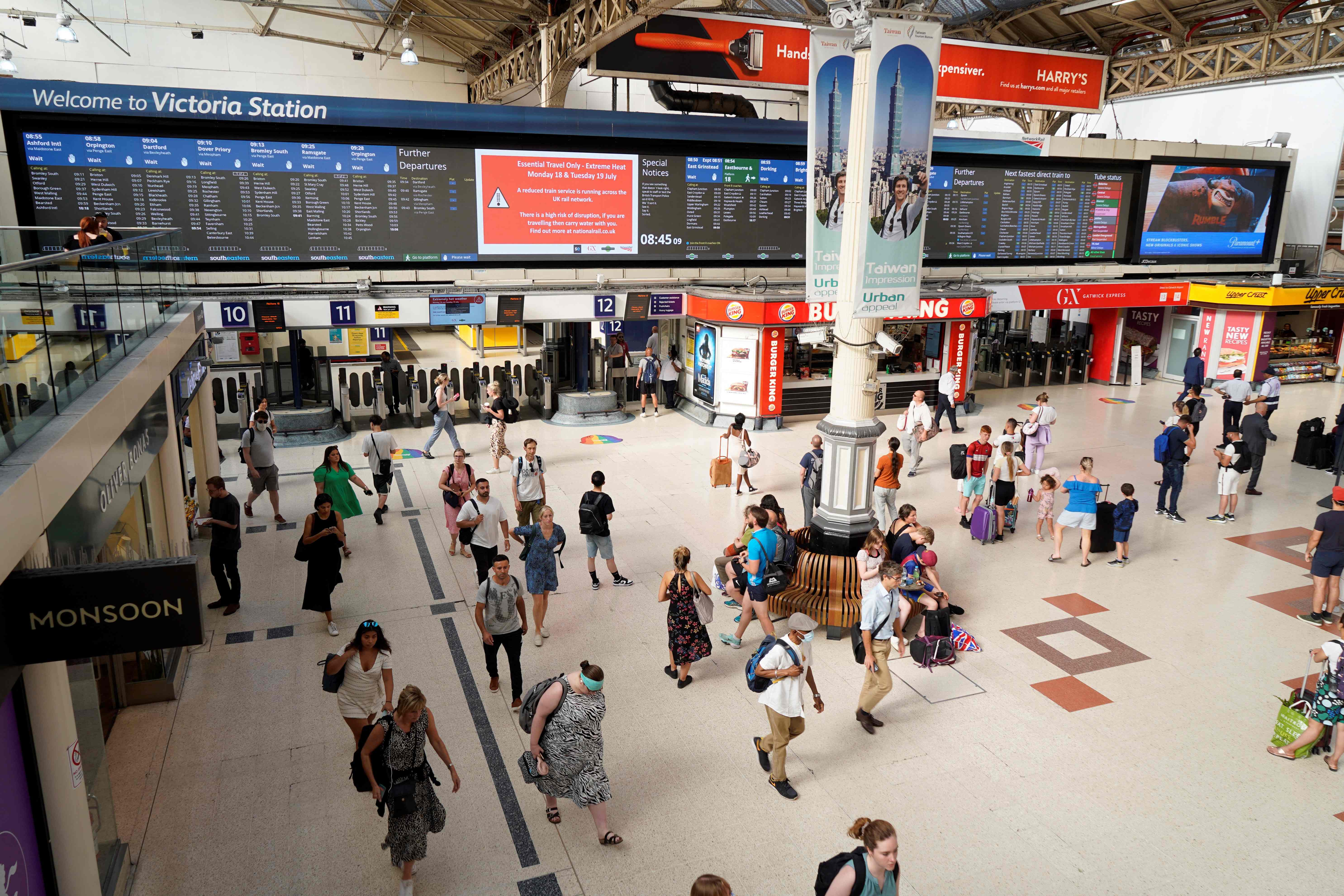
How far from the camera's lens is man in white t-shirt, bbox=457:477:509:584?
356 inches

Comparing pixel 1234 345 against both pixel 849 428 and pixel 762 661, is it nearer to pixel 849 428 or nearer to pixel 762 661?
pixel 849 428

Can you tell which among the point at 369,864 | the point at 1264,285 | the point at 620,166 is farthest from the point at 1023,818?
the point at 1264,285

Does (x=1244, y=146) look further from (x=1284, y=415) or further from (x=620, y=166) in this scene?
(x=620, y=166)

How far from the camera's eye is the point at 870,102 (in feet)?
28.3

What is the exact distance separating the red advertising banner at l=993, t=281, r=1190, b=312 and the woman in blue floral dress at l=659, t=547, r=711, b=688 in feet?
48.6

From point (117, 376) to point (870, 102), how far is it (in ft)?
22.6

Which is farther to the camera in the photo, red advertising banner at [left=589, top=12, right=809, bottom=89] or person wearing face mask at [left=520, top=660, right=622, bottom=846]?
red advertising banner at [left=589, top=12, right=809, bottom=89]

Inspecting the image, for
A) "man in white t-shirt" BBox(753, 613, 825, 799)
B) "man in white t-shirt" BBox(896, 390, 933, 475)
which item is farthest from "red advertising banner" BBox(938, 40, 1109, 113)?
"man in white t-shirt" BBox(753, 613, 825, 799)

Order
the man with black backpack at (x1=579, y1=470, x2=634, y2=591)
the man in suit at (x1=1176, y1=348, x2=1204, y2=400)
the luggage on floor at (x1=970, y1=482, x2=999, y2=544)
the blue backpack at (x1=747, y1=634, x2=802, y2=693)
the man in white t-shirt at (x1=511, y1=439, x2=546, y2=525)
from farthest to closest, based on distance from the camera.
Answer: the man in suit at (x1=1176, y1=348, x2=1204, y2=400) < the luggage on floor at (x1=970, y1=482, x2=999, y2=544) < the man in white t-shirt at (x1=511, y1=439, x2=546, y2=525) < the man with black backpack at (x1=579, y1=470, x2=634, y2=591) < the blue backpack at (x1=747, y1=634, x2=802, y2=693)

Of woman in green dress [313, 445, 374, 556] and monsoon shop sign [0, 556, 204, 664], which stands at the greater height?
monsoon shop sign [0, 556, 204, 664]

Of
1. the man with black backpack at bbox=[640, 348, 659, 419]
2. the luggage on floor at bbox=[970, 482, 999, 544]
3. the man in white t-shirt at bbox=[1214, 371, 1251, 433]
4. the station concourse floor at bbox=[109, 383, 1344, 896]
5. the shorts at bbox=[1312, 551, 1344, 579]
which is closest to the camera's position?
the station concourse floor at bbox=[109, 383, 1344, 896]

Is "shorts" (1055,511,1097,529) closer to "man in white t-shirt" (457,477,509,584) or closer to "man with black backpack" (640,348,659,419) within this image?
"man in white t-shirt" (457,477,509,584)

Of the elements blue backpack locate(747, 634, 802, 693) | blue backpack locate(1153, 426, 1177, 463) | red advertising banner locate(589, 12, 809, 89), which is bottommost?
blue backpack locate(747, 634, 802, 693)

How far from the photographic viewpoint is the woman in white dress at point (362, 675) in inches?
243
